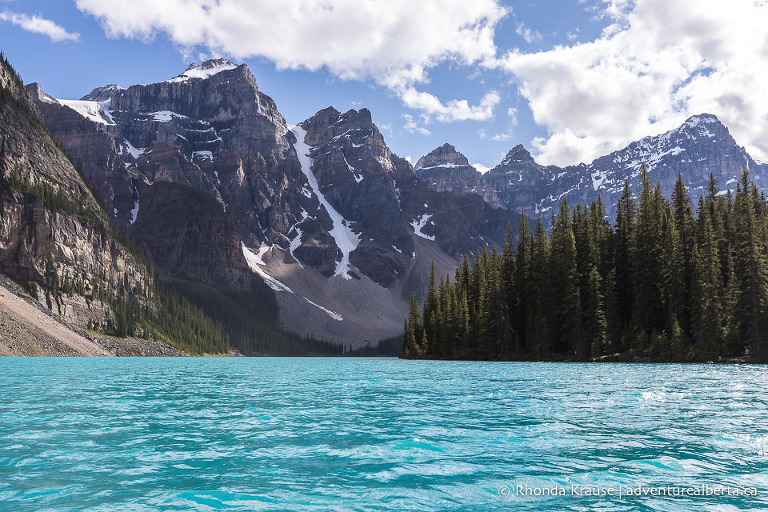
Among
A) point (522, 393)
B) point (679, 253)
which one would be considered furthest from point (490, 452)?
point (679, 253)

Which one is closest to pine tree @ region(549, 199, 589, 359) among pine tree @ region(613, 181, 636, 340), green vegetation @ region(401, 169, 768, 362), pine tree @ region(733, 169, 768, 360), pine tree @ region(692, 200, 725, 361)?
green vegetation @ region(401, 169, 768, 362)

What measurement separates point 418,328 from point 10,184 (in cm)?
15200

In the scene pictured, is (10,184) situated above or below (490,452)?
above

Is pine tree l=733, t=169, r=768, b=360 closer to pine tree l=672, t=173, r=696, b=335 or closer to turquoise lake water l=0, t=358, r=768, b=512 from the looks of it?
pine tree l=672, t=173, r=696, b=335

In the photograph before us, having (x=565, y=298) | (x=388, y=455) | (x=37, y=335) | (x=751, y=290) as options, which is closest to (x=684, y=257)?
(x=751, y=290)

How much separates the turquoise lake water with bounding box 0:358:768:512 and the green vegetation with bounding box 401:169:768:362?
5421 centimetres

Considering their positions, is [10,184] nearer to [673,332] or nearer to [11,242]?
[11,242]

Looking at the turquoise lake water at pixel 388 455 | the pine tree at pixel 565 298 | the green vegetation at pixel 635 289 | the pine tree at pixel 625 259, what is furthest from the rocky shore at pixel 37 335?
the pine tree at pixel 625 259

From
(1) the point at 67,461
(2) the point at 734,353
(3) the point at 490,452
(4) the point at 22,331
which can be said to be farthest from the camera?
(4) the point at 22,331

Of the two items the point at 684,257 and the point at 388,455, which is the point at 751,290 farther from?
the point at 388,455

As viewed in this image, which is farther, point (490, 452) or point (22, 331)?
point (22, 331)

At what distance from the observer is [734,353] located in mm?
72500

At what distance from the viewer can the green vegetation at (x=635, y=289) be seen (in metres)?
74.5

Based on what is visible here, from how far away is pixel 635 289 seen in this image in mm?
87812
